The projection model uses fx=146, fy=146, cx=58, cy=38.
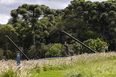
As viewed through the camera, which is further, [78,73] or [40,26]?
[40,26]

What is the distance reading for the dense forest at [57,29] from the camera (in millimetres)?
33188

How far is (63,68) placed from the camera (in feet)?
28.2

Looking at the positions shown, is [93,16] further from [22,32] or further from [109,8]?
[22,32]

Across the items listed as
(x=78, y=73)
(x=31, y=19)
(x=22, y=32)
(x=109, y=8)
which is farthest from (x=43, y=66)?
(x=109, y=8)

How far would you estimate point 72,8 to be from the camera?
44.5m

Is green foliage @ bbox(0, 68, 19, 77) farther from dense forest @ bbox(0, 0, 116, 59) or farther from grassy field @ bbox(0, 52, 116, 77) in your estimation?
dense forest @ bbox(0, 0, 116, 59)

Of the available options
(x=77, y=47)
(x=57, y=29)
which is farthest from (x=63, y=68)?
(x=57, y=29)

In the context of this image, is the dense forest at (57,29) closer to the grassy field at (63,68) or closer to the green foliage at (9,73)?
the grassy field at (63,68)

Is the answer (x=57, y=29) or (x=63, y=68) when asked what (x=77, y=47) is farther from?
(x=63, y=68)

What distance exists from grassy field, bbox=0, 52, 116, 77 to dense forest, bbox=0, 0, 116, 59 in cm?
2071

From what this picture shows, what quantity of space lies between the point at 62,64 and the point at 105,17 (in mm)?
28688

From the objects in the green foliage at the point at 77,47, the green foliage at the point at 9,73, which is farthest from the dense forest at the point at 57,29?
the green foliage at the point at 9,73

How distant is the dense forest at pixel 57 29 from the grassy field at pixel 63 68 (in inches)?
815

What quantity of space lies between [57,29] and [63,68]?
1210 inches
